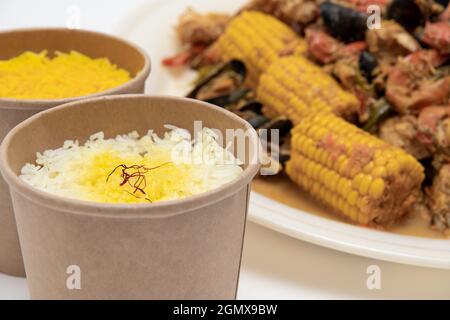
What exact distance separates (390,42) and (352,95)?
24cm

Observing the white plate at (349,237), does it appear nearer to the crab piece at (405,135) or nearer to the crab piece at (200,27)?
the crab piece at (405,135)

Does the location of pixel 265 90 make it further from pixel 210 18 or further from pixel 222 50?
pixel 210 18

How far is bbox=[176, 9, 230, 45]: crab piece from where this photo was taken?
279 centimetres

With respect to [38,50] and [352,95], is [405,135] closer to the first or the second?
[352,95]

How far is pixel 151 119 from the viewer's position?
1175 millimetres

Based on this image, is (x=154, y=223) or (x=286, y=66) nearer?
(x=154, y=223)

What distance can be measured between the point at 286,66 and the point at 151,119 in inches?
46.5

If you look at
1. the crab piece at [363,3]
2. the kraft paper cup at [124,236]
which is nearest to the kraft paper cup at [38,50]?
the kraft paper cup at [124,236]

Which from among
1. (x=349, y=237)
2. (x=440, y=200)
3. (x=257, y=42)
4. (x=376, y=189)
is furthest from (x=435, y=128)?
(x=257, y=42)

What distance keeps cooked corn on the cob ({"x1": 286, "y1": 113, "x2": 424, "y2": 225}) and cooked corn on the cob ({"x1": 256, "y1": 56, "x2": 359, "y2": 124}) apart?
7.1 inches

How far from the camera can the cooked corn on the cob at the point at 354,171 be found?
1.72 metres

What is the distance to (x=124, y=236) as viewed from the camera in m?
0.90
